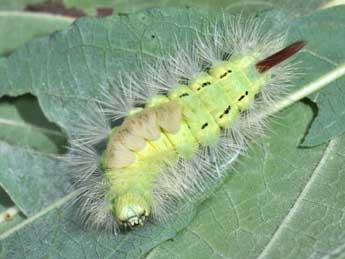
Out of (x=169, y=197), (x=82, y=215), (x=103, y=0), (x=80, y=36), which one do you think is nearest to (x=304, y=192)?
(x=169, y=197)

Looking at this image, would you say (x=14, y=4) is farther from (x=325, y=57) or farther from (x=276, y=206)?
(x=276, y=206)

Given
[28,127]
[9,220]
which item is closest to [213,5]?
[28,127]

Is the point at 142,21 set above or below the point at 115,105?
above

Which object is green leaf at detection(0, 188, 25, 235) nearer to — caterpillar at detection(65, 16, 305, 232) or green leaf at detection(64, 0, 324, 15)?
caterpillar at detection(65, 16, 305, 232)

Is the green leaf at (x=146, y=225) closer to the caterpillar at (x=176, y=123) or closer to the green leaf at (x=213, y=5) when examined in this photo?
the caterpillar at (x=176, y=123)

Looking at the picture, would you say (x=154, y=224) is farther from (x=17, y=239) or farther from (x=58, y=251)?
(x=17, y=239)

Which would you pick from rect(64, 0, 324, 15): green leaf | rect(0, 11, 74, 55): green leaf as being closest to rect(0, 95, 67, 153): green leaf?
rect(0, 11, 74, 55): green leaf

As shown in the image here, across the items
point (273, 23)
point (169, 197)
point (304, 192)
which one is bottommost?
point (304, 192)
